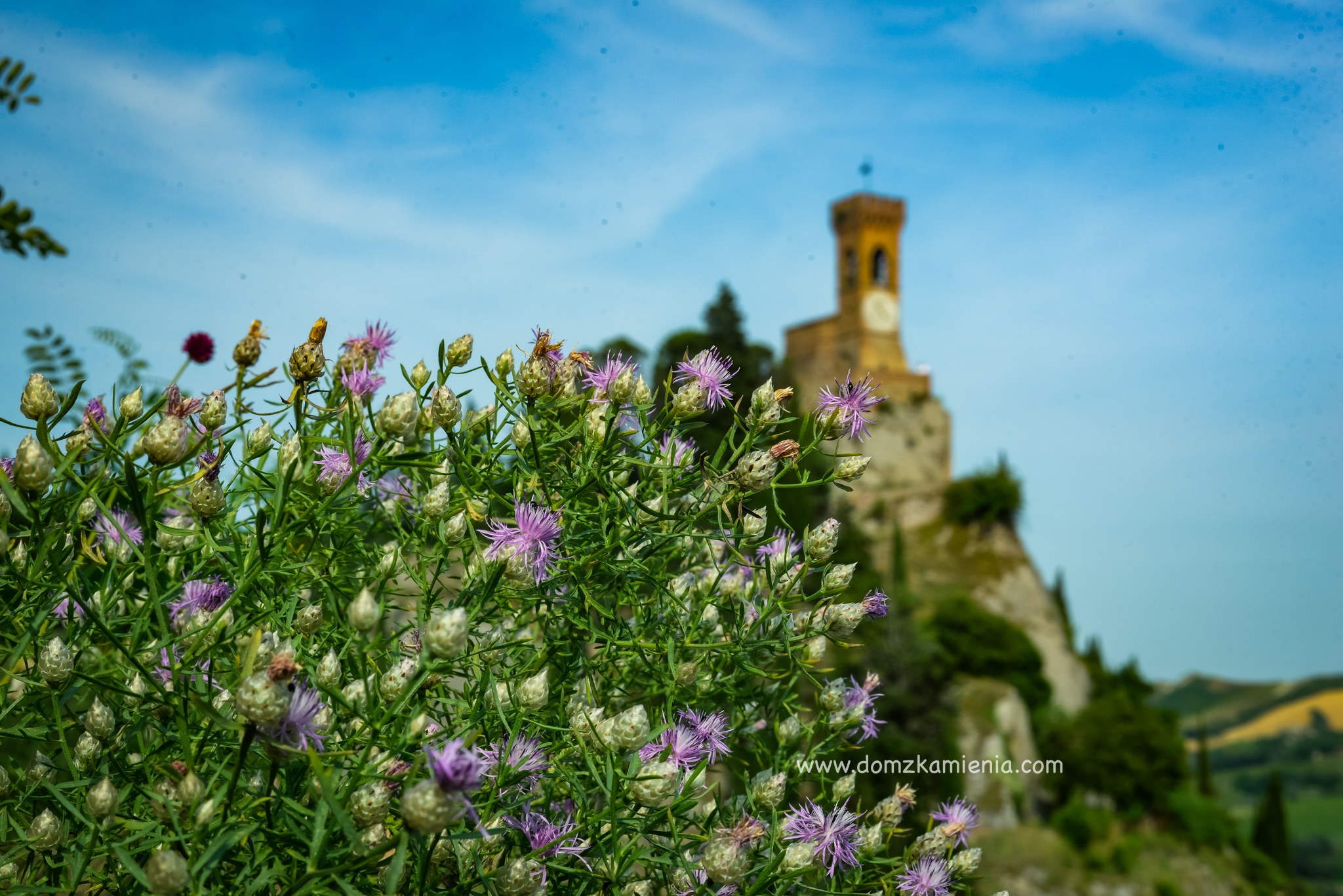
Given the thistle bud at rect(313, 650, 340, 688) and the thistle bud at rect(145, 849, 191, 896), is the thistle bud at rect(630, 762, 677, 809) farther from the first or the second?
the thistle bud at rect(145, 849, 191, 896)

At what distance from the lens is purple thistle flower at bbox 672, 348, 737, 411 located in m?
1.74

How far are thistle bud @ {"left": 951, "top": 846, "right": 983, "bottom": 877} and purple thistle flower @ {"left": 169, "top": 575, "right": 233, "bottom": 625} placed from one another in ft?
4.07

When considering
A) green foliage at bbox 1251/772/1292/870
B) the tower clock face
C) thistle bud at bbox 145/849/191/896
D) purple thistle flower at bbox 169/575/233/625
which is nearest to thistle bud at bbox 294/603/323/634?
purple thistle flower at bbox 169/575/233/625

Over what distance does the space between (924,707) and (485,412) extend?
73.3ft

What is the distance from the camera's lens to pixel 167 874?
3.56ft

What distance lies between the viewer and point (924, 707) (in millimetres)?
22703

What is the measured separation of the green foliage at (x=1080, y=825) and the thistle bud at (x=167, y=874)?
84.4 ft

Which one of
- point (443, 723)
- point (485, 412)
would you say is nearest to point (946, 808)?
point (443, 723)

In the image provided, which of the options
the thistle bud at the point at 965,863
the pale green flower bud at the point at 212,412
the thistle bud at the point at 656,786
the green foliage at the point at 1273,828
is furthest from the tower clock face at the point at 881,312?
the thistle bud at the point at 656,786

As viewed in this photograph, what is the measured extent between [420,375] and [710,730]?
0.72m

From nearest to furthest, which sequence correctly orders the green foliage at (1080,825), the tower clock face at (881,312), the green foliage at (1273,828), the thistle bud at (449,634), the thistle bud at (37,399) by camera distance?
the thistle bud at (449,634)
the thistle bud at (37,399)
the green foliage at (1080,825)
the green foliage at (1273,828)
the tower clock face at (881,312)

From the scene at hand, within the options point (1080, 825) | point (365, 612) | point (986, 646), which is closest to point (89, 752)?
point (365, 612)

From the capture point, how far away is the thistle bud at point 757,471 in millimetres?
1549

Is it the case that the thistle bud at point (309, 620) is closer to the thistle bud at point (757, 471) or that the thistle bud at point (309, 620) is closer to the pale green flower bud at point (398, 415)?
the pale green flower bud at point (398, 415)
